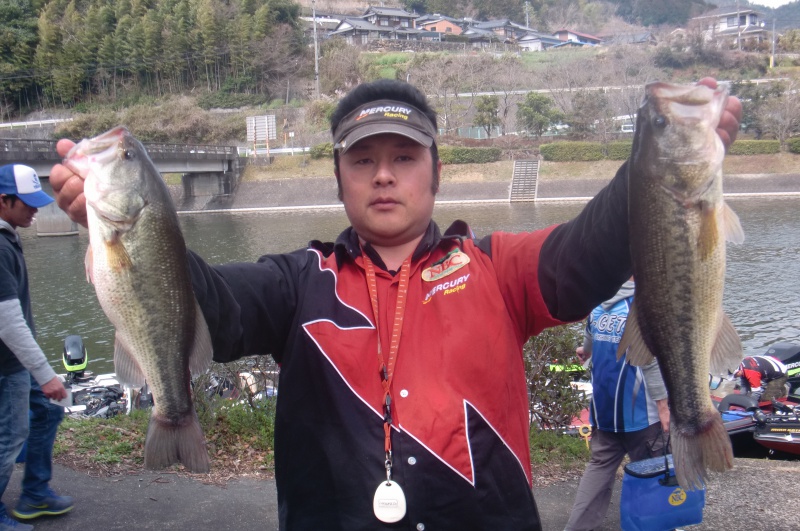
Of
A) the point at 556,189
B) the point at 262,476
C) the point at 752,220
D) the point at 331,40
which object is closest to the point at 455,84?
the point at 556,189

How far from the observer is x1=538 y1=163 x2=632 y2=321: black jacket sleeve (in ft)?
6.77

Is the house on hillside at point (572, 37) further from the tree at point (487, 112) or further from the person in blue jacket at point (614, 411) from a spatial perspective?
the person in blue jacket at point (614, 411)

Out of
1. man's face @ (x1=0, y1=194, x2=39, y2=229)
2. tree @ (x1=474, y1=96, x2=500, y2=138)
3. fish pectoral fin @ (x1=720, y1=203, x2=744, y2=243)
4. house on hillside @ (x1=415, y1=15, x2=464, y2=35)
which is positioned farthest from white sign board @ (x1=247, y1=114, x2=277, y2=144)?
fish pectoral fin @ (x1=720, y1=203, x2=744, y2=243)

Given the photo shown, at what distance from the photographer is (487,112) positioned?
52594 millimetres

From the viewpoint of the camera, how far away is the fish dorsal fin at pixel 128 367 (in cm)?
231

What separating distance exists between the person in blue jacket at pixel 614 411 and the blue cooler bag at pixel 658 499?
33cm

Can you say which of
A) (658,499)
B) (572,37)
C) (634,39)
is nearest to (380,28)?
(572,37)

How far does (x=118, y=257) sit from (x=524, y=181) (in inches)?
1685

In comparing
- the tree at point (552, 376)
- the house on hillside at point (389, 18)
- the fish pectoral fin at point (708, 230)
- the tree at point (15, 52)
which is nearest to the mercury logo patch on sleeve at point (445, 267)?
the fish pectoral fin at point (708, 230)

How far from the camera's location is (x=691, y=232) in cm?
206

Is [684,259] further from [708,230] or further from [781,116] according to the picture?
[781,116]

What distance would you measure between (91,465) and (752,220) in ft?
96.3

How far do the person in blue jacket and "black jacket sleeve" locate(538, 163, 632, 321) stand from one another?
7.10 feet

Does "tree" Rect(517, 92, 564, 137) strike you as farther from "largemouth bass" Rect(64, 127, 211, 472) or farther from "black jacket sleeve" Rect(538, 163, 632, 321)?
"largemouth bass" Rect(64, 127, 211, 472)
